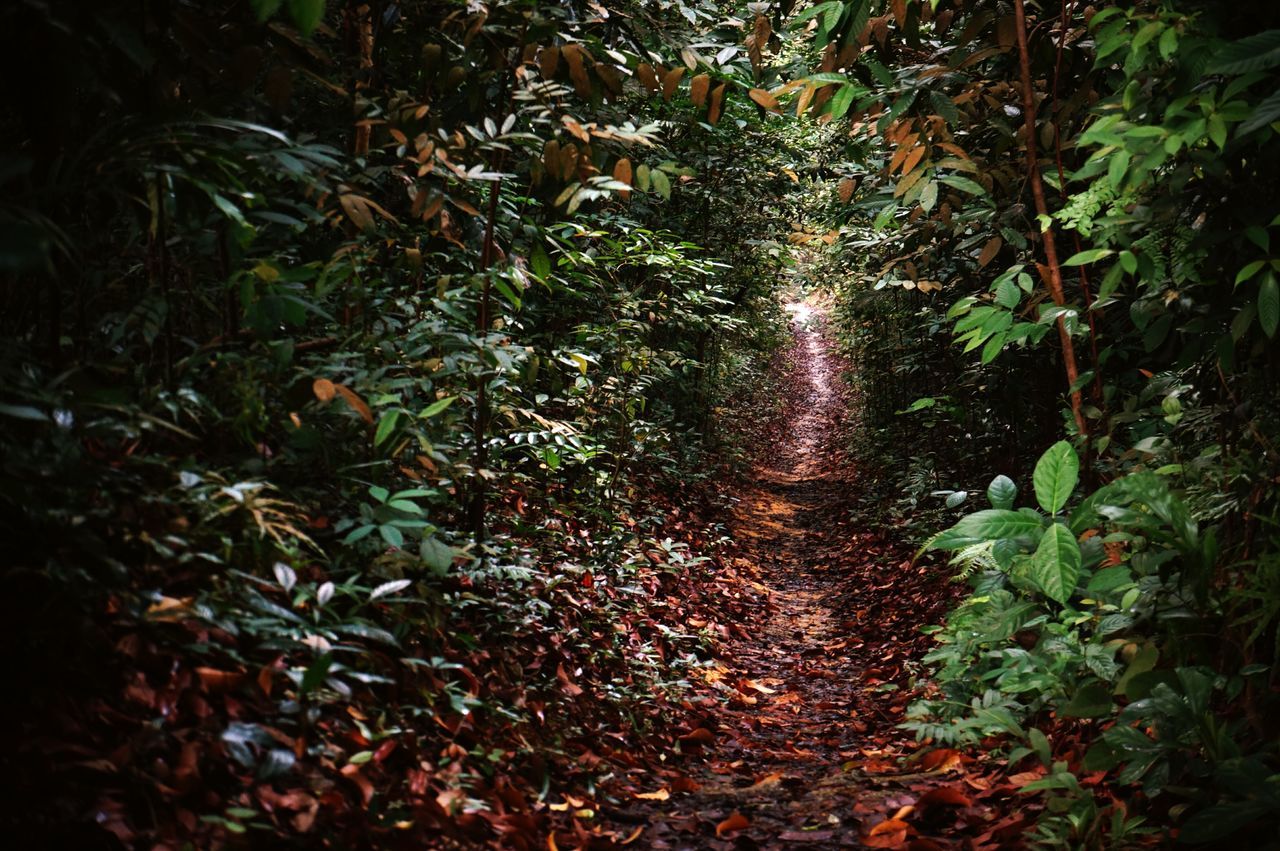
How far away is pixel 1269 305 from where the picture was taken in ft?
8.08

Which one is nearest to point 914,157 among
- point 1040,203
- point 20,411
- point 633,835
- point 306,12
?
point 1040,203

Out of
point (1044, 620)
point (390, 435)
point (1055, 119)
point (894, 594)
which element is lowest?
point (894, 594)

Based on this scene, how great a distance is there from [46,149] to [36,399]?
69 cm

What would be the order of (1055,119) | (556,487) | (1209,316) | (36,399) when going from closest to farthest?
(36,399) < (1209,316) < (1055,119) < (556,487)

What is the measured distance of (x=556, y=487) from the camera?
5.94 metres

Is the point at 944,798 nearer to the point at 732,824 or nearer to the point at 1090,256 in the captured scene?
the point at 732,824

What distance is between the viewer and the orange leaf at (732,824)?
2975 mm

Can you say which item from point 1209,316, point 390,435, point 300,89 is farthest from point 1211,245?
point 300,89

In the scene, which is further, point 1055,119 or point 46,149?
point 1055,119

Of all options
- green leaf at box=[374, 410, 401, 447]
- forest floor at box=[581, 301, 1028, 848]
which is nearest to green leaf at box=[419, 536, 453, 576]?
green leaf at box=[374, 410, 401, 447]

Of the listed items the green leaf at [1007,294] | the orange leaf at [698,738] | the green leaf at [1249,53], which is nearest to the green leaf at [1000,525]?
the green leaf at [1007,294]

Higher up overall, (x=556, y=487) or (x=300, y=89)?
(x=300, y=89)

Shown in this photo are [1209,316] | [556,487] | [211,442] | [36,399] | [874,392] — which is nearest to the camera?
[36,399]

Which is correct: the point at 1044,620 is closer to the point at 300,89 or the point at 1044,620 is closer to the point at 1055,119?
the point at 1055,119
